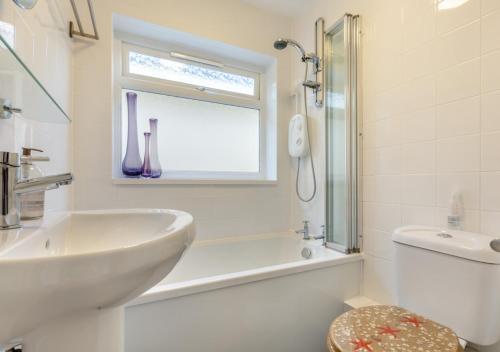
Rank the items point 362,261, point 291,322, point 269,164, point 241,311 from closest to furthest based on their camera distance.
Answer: point 241,311 < point 291,322 < point 362,261 < point 269,164

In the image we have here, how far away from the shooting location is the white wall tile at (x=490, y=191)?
0.98m

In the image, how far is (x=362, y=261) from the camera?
4.98 ft

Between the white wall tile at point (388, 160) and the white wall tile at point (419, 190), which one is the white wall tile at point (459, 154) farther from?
the white wall tile at point (388, 160)

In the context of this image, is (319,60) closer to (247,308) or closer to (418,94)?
(418,94)

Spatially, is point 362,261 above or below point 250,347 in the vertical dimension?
above

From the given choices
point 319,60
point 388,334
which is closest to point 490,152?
point 388,334

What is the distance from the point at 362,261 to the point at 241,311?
802 millimetres

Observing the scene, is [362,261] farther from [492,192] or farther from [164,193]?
[164,193]

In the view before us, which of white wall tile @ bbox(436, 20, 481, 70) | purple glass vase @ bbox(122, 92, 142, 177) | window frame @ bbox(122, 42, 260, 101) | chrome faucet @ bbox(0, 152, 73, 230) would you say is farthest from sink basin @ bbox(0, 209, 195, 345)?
window frame @ bbox(122, 42, 260, 101)

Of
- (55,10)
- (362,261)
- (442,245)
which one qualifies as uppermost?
(55,10)

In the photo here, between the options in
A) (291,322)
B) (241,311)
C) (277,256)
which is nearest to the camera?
(241,311)

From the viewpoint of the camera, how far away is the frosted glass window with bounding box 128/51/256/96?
74.5 inches

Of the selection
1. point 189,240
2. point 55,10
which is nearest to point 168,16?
point 55,10

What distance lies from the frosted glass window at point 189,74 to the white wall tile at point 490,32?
1.58 m
